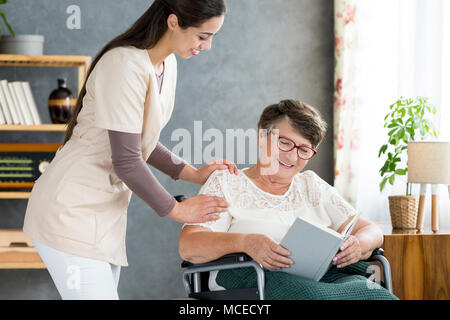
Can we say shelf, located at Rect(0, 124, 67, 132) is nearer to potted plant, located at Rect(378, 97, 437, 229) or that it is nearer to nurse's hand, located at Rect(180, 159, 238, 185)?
nurse's hand, located at Rect(180, 159, 238, 185)

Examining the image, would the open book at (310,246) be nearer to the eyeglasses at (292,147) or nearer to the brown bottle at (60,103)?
the eyeglasses at (292,147)

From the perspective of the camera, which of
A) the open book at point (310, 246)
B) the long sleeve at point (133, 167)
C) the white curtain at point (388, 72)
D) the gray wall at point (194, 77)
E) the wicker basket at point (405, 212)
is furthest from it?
the gray wall at point (194, 77)

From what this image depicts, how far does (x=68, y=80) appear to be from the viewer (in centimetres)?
314

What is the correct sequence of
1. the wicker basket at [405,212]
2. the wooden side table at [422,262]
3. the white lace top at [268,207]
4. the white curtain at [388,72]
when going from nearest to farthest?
the white lace top at [268,207] → the wooden side table at [422,262] → the wicker basket at [405,212] → the white curtain at [388,72]

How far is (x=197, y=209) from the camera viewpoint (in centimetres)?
150

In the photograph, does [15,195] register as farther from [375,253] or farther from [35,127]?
[375,253]

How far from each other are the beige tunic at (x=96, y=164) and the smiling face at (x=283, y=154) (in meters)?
0.56

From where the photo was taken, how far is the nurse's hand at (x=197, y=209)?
148 centimetres

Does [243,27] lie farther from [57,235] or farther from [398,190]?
[57,235]

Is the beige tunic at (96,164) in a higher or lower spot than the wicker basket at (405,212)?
higher

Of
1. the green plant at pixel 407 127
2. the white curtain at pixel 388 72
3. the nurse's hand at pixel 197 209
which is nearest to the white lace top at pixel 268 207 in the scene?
the nurse's hand at pixel 197 209

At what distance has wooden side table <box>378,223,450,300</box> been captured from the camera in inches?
92.5

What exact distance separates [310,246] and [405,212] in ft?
3.41
